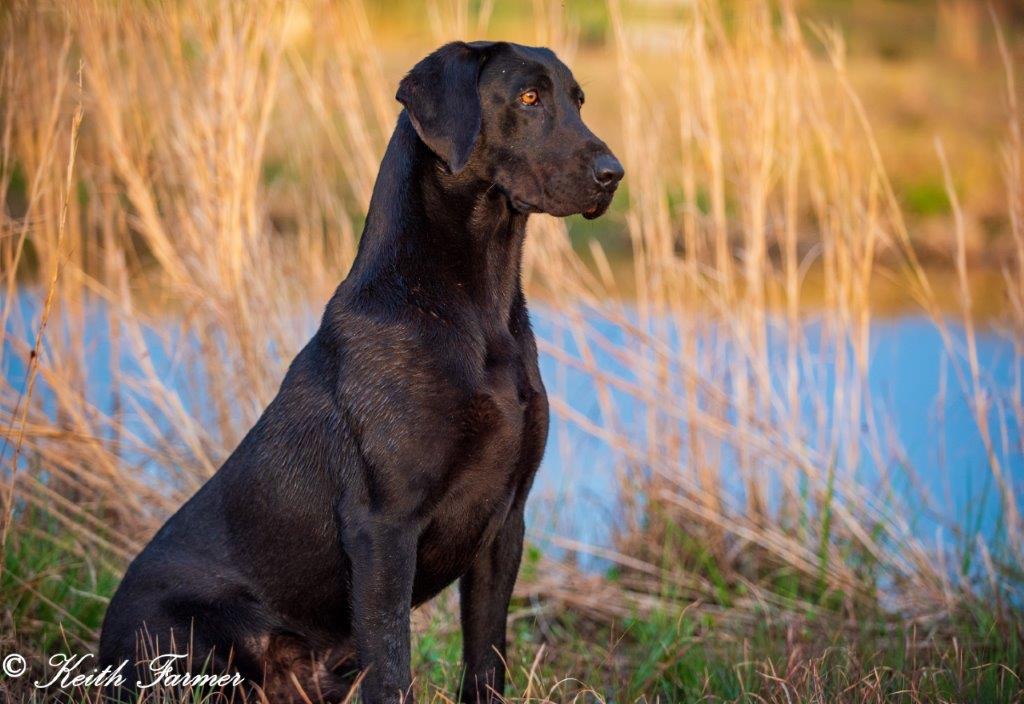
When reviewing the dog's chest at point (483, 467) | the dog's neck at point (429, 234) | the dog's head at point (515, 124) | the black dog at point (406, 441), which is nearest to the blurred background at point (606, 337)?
the black dog at point (406, 441)

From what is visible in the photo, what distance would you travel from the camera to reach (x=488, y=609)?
2773mm

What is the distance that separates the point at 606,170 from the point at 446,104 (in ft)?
1.26

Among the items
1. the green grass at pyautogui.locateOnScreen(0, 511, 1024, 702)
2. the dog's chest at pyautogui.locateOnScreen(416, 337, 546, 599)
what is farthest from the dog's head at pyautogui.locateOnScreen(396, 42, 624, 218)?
the green grass at pyautogui.locateOnScreen(0, 511, 1024, 702)

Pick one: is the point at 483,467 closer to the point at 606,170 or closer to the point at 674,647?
the point at 606,170

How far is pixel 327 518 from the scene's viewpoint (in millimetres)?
2674

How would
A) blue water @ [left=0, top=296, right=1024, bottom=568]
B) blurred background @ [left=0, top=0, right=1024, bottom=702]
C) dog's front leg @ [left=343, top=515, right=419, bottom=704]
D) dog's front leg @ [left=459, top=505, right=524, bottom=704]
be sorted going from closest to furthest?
dog's front leg @ [left=343, top=515, right=419, bottom=704]
dog's front leg @ [left=459, top=505, right=524, bottom=704]
blurred background @ [left=0, top=0, right=1024, bottom=702]
blue water @ [left=0, top=296, right=1024, bottom=568]

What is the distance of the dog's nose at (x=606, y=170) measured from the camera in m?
2.61

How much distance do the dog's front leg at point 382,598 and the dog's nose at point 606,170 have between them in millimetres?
875

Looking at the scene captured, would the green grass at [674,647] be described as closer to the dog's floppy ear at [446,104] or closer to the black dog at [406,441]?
the black dog at [406,441]

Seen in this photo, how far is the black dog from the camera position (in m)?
2.52

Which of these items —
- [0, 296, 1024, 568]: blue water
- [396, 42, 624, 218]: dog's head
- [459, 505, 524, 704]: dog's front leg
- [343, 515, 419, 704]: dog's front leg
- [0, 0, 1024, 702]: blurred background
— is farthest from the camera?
[0, 296, 1024, 568]: blue water

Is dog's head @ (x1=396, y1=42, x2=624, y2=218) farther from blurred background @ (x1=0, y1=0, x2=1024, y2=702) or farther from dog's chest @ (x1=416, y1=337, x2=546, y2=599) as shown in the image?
blurred background @ (x1=0, y1=0, x2=1024, y2=702)

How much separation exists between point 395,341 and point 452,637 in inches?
66.0

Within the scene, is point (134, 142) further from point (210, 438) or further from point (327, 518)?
point (327, 518)
